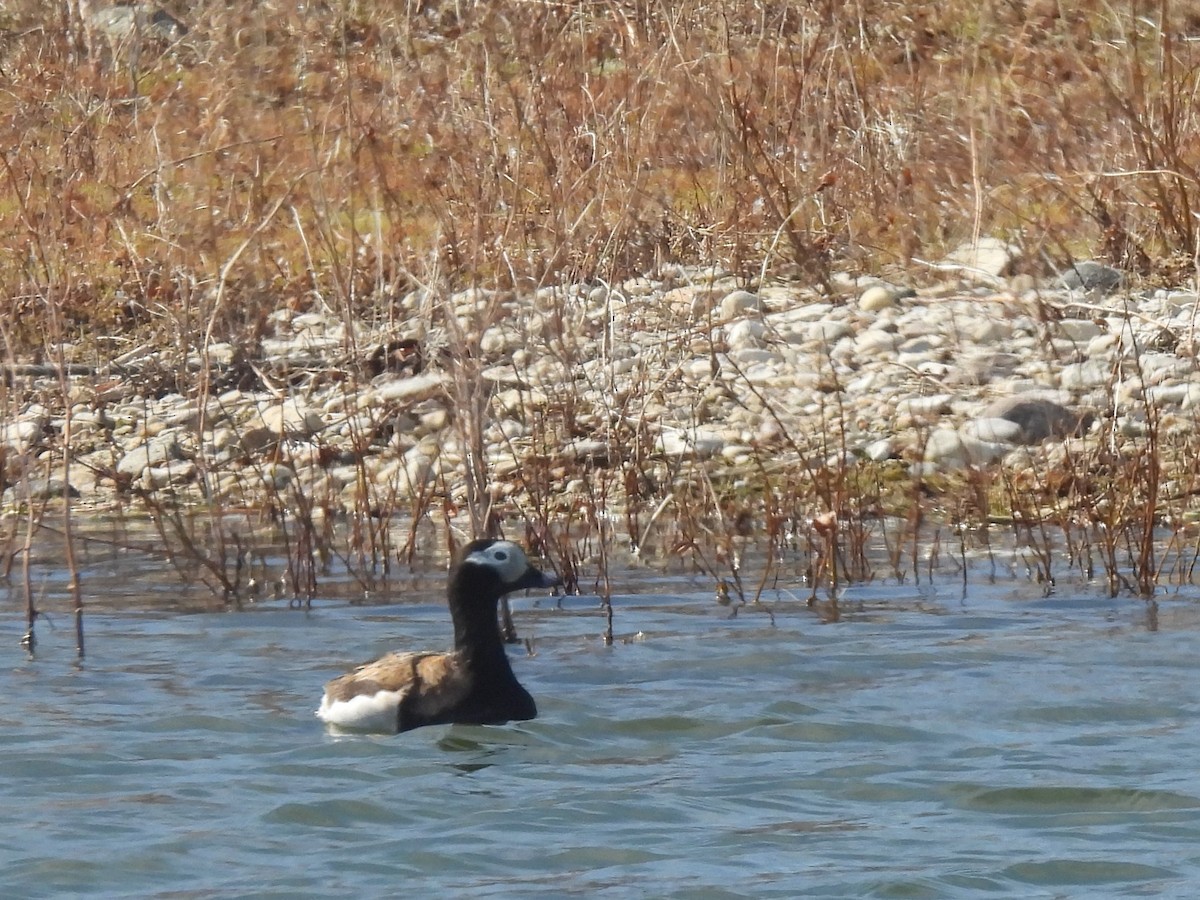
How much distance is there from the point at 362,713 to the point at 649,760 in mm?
1123

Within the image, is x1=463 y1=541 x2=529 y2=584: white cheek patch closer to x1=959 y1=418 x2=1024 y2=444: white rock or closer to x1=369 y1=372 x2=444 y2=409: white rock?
x1=369 y1=372 x2=444 y2=409: white rock

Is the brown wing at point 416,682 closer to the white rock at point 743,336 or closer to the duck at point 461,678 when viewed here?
the duck at point 461,678

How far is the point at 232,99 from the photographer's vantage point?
11.9 m

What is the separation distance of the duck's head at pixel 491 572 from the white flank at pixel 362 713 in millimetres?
604

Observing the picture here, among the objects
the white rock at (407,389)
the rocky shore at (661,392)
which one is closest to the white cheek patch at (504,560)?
the rocky shore at (661,392)

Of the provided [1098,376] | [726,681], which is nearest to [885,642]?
[726,681]

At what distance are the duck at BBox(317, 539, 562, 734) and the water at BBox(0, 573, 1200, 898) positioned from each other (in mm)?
118

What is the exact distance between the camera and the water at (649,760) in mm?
5648

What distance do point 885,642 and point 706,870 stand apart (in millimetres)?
3077

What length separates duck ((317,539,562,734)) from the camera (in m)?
7.44

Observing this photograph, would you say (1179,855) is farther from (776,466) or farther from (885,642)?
(776,466)

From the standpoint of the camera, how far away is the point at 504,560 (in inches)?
309

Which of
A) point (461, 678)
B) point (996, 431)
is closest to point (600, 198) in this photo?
point (461, 678)

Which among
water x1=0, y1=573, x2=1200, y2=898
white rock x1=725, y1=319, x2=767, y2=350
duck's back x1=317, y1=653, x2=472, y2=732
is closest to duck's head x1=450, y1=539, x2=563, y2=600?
duck's back x1=317, y1=653, x2=472, y2=732
